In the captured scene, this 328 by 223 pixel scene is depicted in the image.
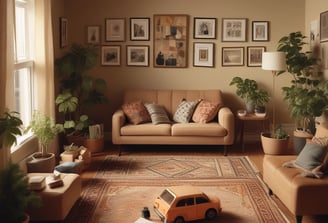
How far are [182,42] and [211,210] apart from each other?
366cm

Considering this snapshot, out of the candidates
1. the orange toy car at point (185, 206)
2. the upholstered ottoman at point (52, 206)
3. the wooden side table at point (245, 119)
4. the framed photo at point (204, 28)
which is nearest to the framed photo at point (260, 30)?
the framed photo at point (204, 28)

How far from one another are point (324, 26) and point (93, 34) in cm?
352

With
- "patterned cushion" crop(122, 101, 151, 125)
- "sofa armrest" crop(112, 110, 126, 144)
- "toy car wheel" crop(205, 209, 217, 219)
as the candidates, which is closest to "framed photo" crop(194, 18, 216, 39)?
"patterned cushion" crop(122, 101, 151, 125)

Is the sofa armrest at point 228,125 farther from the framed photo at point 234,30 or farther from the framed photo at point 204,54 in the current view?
the framed photo at point 234,30

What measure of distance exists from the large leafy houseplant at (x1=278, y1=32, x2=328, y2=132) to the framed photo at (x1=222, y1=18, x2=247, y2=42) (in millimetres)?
647

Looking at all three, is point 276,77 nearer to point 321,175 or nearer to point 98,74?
point 98,74

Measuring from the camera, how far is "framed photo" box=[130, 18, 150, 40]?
22.7ft

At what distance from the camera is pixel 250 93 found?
659cm

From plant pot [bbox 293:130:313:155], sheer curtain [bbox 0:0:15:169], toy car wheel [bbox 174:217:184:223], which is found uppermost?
sheer curtain [bbox 0:0:15:169]

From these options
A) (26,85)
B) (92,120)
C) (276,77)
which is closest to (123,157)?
(92,120)

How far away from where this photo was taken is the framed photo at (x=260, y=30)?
686cm

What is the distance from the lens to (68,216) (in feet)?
13.0

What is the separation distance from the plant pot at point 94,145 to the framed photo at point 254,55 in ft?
8.86

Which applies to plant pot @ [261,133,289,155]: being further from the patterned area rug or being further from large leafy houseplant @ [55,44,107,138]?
large leafy houseplant @ [55,44,107,138]
